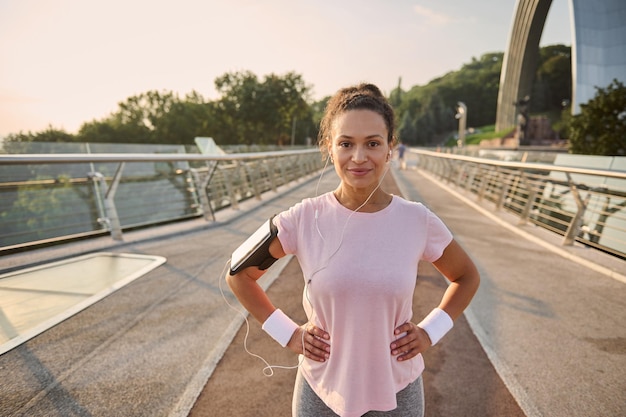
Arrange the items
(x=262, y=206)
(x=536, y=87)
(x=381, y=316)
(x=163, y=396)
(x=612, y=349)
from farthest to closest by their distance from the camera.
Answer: (x=536, y=87) → (x=262, y=206) → (x=612, y=349) → (x=163, y=396) → (x=381, y=316)

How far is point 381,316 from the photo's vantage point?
48.7 inches

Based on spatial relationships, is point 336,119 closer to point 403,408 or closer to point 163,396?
point 403,408

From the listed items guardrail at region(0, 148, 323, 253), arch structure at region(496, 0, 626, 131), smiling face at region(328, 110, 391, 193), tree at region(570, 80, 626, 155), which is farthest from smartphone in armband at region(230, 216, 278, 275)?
arch structure at region(496, 0, 626, 131)

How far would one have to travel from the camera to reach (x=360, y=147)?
131 centimetres

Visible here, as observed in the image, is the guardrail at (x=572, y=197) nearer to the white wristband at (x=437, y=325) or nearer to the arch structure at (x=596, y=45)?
the white wristband at (x=437, y=325)

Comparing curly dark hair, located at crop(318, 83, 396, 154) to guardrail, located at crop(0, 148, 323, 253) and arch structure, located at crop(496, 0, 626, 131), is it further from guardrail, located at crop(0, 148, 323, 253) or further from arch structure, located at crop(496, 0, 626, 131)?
arch structure, located at crop(496, 0, 626, 131)

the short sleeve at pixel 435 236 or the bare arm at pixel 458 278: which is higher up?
the short sleeve at pixel 435 236

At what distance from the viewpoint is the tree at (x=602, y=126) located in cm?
1797

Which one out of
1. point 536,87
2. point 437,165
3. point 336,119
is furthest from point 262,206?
point 536,87

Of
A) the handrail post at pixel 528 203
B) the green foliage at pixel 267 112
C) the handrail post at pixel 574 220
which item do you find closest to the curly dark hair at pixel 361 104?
the handrail post at pixel 574 220

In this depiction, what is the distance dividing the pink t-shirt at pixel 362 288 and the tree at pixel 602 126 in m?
22.3

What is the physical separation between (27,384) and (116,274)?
2.08 metres

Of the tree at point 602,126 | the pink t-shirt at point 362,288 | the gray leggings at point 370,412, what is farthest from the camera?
the tree at point 602,126

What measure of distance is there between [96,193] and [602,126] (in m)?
23.3
